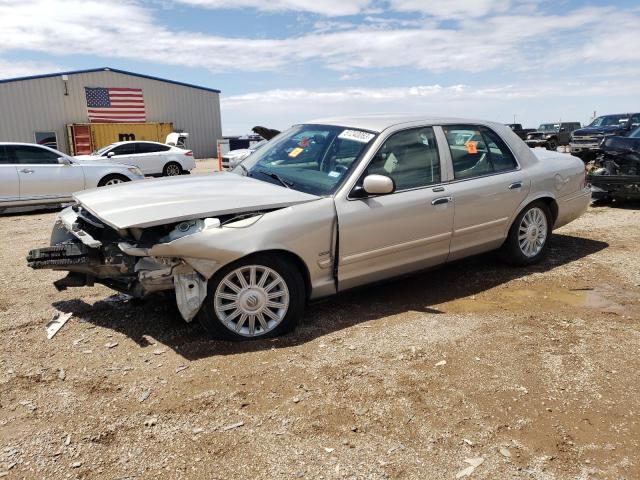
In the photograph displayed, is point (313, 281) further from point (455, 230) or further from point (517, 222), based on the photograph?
point (517, 222)

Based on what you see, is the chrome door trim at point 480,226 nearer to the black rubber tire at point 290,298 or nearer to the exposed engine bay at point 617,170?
the black rubber tire at point 290,298

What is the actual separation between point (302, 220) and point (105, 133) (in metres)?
29.7

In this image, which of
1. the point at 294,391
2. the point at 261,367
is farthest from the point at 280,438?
the point at 261,367

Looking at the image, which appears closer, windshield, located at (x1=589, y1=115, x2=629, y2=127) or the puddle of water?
the puddle of water

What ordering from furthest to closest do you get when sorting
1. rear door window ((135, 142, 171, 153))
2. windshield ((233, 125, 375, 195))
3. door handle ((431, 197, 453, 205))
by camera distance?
1. rear door window ((135, 142, 171, 153))
2. door handle ((431, 197, 453, 205))
3. windshield ((233, 125, 375, 195))

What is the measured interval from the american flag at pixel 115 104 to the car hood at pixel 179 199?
2905cm

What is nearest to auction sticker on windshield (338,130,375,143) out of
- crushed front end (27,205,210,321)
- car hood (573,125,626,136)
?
crushed front end (27,205,210,321)

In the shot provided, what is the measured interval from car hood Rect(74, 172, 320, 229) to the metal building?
28118 mm

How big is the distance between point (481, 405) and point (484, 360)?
1.91 feet

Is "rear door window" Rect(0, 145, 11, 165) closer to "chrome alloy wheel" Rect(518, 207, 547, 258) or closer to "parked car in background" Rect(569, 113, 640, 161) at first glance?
"chrome alloy wheel" Rect(518, 207, 547, 258)

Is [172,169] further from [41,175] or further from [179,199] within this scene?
[179,199]

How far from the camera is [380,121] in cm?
464

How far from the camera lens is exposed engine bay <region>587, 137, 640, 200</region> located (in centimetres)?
877

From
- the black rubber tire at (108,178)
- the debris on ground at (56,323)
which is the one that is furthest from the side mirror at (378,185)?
the black rubber tire at (108,178)
